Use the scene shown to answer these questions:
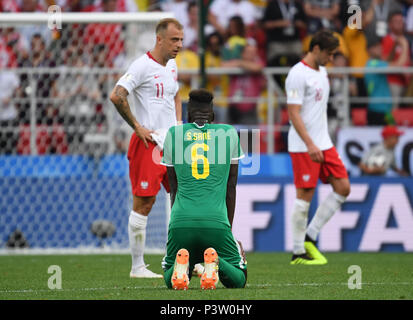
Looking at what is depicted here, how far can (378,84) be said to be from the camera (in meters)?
14.7

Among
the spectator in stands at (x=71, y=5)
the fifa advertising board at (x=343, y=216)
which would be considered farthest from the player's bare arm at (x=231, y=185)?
the spectator in stands at (x=71, y=5)

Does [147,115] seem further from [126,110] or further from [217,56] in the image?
[217,56]

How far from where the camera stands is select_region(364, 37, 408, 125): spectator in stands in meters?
14.5

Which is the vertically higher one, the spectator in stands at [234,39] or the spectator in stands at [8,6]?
the spectator in stands at [8,6]

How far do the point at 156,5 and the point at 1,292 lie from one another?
9919 mm

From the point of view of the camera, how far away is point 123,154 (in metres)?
13.0

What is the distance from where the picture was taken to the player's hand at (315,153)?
9.76m

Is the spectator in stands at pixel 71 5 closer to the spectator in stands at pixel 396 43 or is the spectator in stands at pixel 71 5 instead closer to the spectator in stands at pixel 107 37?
the spectator in stands at pixel 107 37

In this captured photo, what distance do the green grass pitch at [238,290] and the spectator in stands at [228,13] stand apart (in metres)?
5.31

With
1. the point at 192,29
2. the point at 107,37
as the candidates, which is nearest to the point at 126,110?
the point at 107,37

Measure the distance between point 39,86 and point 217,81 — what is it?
301cm
